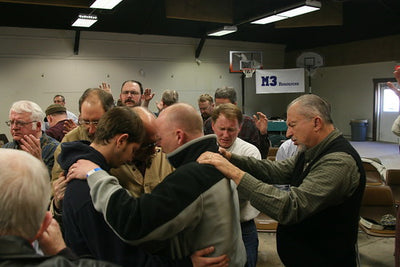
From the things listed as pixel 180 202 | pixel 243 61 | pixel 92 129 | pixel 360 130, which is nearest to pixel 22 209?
pixel 180 202

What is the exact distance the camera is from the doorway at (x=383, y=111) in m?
11.4

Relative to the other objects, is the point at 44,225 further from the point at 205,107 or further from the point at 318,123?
the point at 205,107

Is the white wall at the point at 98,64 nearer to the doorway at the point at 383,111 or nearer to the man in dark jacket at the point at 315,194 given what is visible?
the doorway at the point at 383,111

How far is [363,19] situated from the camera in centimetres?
1088

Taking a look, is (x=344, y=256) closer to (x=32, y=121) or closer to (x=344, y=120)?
(x=32, y=121)

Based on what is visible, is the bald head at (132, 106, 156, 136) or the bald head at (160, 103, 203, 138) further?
the bald head at (132, 106, 156, 136)

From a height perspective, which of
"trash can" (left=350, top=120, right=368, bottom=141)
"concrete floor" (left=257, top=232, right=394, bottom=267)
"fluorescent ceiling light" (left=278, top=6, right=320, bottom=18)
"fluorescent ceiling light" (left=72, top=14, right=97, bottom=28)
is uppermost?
"fluorescent ceiling light" (left=278, top=6, right=320, bottom=18)

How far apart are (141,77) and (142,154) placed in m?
9.92

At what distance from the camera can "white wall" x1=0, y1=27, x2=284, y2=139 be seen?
9.52 meters

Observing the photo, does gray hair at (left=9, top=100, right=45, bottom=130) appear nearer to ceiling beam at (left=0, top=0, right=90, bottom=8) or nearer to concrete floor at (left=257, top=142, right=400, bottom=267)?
concrete floor at (left=257, top=142, right=400, bottom=267)

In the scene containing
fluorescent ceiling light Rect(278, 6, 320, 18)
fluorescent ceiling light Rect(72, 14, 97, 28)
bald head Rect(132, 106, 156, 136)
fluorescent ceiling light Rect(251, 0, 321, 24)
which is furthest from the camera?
fluorescent ceiling light Rect(72, 14, 97, 28)

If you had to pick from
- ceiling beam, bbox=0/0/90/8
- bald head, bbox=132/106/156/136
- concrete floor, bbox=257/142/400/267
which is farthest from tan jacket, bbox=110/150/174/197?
ceiling beam, bbox=0/0/90/8

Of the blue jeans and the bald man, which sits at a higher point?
the bald man

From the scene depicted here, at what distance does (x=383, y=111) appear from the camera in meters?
11.7
